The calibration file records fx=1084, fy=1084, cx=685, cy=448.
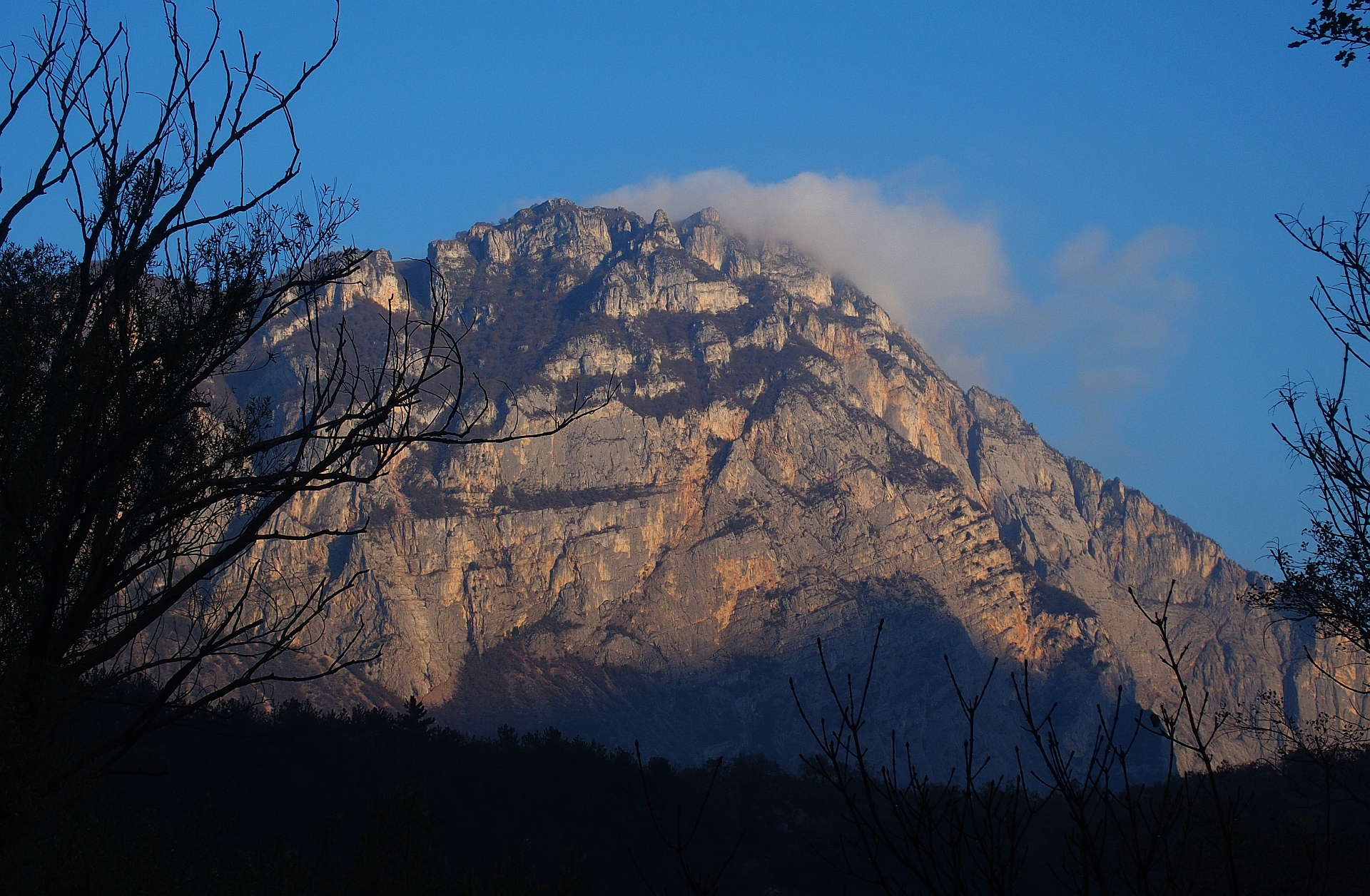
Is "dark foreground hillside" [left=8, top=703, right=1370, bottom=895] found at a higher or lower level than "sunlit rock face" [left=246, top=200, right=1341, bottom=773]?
lower

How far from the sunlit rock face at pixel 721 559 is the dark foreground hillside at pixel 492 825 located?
5525 cm

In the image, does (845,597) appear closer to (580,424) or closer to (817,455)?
(817,455)

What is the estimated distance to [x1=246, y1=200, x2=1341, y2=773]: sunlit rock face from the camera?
11912 centimetres

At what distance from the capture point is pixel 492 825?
4322 cm

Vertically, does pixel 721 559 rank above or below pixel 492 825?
above

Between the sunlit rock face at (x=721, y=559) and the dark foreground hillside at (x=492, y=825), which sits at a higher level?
the sunlit rock face at (x=721, y=559)

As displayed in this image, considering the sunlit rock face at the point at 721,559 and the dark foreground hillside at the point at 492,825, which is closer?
the dark foreground hillside at the point at 492,825

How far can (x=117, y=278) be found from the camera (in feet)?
23.1

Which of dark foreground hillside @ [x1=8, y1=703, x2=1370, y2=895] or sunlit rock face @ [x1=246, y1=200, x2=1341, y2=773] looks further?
sunlit rock face @ [x1=246, y1=200, x2=1341, y2=773]

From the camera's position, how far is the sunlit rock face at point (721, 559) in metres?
119

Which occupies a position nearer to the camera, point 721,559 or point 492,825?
point 492,825

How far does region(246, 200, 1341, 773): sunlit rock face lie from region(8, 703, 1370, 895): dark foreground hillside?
55.3 metres

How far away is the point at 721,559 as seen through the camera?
132 m

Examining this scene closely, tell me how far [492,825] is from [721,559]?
90.1m
